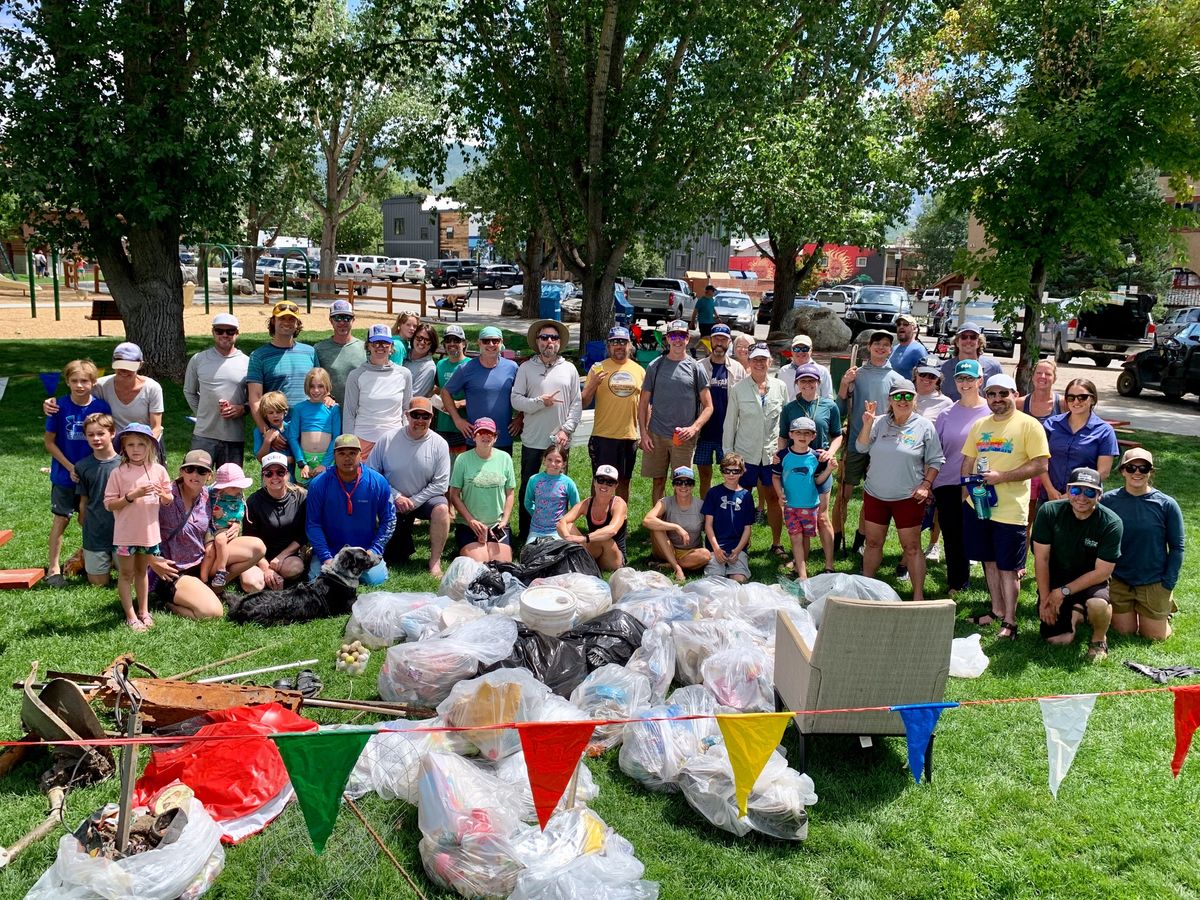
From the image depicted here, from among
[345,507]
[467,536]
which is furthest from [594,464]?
[345,507]

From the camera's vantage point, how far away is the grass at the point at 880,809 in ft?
12.2

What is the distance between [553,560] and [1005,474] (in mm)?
3102

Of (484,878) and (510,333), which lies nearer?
(484,878)

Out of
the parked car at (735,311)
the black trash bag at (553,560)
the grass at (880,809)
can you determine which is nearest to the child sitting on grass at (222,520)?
the grass at (880,809)

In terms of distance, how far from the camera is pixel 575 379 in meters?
7.63

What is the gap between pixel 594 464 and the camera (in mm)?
8023

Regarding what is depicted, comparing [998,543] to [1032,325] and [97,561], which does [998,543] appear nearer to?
[97,561]

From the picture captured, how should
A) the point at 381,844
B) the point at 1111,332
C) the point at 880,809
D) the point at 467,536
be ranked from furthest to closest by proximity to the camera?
the point at 1111,332 < the point at 467,536 < the point at 880,809 < the point at 381,844

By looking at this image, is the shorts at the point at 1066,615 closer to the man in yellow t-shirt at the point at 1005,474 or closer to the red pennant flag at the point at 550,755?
the man in yellow t-shirt at the point at 1005,474

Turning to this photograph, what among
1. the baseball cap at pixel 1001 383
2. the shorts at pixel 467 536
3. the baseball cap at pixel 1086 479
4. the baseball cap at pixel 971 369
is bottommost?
the shorts at pixel 467 536

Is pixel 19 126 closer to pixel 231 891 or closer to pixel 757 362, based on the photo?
pixel 757 362

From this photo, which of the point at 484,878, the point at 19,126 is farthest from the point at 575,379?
the point at 19,126

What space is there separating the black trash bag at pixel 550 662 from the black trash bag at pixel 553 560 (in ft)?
3.76

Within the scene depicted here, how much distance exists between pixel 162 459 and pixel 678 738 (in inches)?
155
